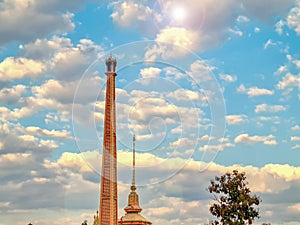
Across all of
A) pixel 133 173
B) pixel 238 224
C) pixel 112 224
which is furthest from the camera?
pixel 133 173

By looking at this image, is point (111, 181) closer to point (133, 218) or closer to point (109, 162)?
point (109, 162)

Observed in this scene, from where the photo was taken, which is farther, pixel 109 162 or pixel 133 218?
pixel 109 162

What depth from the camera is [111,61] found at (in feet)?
356

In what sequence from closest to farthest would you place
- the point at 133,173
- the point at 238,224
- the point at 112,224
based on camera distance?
the point at 238,224
the point at 112,224
the point at 133,173

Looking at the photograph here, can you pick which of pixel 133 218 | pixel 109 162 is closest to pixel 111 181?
pixel 109 162

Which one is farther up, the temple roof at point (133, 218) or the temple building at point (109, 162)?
the temple building at point (109, 162)

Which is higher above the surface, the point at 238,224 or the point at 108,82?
the point at 108,82

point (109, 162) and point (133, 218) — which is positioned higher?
point (109, 162)

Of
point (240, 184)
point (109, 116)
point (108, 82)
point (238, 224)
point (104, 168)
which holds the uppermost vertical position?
point (108, 82)

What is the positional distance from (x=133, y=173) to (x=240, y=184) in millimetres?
64916

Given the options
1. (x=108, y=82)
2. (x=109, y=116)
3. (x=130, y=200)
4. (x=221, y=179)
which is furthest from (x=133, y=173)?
(x=221, y=179)

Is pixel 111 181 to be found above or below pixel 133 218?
above

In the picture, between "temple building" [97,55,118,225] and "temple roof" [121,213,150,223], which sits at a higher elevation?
"temple building" [97,55,118,225]

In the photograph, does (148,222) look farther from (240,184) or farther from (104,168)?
(240,184)
